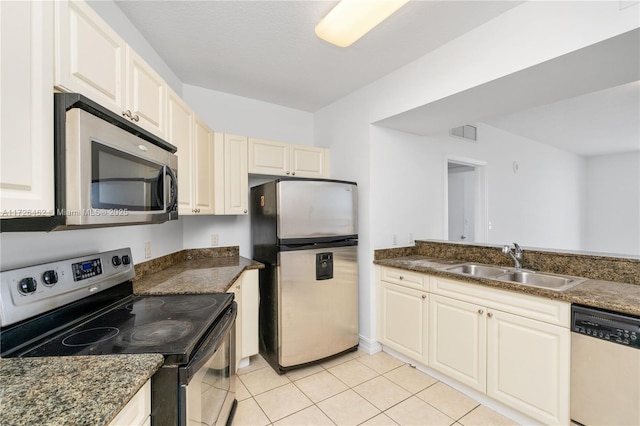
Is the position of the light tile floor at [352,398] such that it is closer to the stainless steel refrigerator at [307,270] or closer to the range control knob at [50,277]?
the stainless steel refrigerator at [307,270]

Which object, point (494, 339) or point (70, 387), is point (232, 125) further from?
point (494, 339)

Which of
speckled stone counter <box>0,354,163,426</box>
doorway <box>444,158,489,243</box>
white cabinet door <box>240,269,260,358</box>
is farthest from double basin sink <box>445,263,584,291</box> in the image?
speckled stone counter <box>0,354,163,426</box>

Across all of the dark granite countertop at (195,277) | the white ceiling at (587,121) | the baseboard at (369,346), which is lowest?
the baseboard at (369,346)

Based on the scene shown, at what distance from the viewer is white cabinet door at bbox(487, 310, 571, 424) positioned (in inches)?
61.9

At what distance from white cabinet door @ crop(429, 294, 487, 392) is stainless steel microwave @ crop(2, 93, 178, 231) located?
208cm

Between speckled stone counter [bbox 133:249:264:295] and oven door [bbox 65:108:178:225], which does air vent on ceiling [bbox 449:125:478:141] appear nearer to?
speckled stone counter [bbox 133:249:264:295]

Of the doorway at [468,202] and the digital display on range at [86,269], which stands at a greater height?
the doorway at [468,202]

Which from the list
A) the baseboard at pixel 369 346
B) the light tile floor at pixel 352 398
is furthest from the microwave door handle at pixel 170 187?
the baseboard at pixel 369 346

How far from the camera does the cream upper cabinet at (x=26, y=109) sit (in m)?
0.75

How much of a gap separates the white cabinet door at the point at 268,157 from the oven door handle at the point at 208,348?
1551mm

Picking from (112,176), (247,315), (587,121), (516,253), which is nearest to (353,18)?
(112,176)

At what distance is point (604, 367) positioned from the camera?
1438 millimetres

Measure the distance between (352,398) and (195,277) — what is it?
1455 mm

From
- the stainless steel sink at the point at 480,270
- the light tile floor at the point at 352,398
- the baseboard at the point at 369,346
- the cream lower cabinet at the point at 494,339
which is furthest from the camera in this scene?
the baseboard at the point at 369,346
